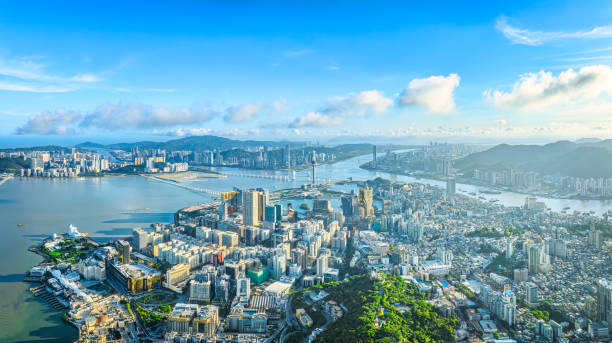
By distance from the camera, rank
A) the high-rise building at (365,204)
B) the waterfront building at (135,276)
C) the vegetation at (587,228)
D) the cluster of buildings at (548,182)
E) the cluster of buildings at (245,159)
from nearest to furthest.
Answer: the waterfront building at (135,276) < the vegetation at (587,228) < the high-rise building at (365,204) < the cluster of buildings at (548,182) < the cluster of buildings at (245,159)

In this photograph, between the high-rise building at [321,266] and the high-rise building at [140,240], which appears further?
the high-rise building at [140,240]

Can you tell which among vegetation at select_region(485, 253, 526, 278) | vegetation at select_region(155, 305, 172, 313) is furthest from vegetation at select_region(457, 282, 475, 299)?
vegetation at select_region(155, 305, 172, 313)

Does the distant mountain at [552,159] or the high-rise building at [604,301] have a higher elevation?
the distant mountain at [552,159]

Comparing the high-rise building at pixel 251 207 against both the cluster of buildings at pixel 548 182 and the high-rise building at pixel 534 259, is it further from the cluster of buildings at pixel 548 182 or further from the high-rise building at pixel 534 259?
the cluster of buildings at pixel 548 182

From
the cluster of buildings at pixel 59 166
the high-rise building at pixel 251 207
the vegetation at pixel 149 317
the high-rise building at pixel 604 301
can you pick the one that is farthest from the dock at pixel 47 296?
the cluster of buildings at pixel 59 166

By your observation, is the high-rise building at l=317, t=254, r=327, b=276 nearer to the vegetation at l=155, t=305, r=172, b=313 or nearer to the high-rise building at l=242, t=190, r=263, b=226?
the vegetation at l=155, t=305, r=172, b=313

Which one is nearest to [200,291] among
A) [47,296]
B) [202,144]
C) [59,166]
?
[47,296]

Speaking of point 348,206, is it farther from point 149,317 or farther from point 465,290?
point 149,317
